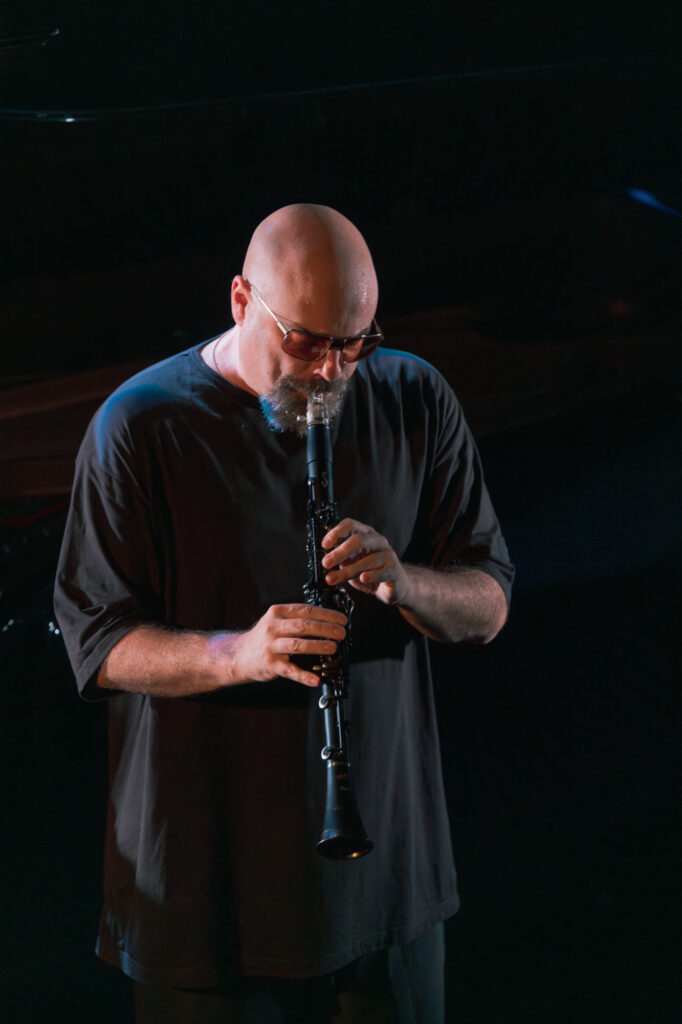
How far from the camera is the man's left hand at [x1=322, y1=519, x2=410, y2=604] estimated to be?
130 cm

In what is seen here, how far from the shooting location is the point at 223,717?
5.03 feet

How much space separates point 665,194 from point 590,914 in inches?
66.2

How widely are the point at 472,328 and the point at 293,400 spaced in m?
0.88

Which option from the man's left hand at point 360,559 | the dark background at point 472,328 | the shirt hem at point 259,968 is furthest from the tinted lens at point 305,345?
the shirt hem at point 259,968

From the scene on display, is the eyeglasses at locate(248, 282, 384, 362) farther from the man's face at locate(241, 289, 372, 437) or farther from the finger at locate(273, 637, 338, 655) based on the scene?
the finger at locate(273, 637, 338, 655)

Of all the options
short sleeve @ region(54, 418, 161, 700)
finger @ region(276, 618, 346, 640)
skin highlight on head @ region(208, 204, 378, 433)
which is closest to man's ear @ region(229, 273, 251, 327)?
skin highlight on head @ region(208, 204, 378, 433)

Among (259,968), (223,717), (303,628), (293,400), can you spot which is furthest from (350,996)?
(293,400)

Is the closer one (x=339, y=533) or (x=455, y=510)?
(x=339, y=533)

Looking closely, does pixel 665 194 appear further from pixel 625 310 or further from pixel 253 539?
pixel 253 539

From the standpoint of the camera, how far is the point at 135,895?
154cm

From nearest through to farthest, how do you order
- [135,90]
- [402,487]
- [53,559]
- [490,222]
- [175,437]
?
[175,437]
[402,487]
[53,559]
[135,90]
[490,222]

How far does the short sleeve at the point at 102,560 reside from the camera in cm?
146

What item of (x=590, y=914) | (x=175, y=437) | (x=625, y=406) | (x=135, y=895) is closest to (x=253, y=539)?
(x=175, y=437)

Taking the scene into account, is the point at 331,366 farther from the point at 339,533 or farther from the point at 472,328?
the point at 472,328
